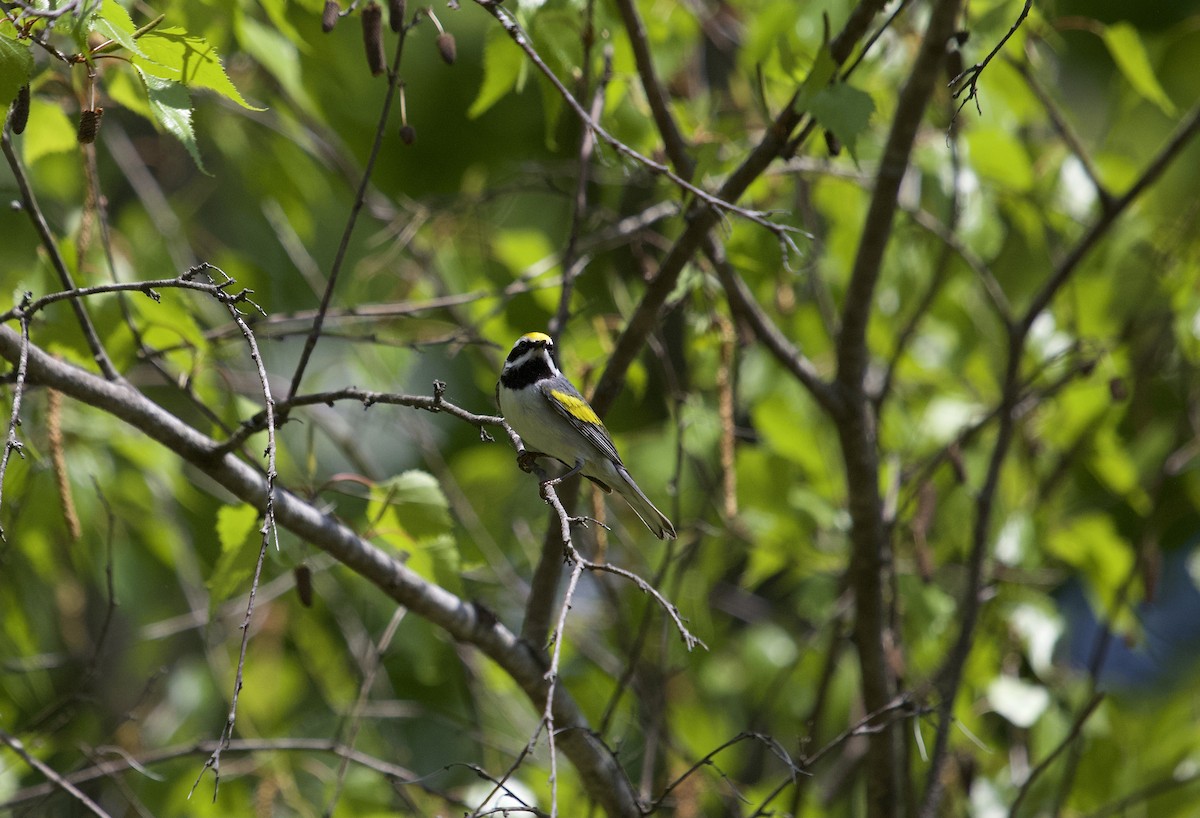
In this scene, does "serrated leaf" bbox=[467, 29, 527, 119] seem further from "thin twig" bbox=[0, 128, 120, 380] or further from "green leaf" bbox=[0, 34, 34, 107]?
"green leaf" bbox=[0, 34, 34, 107]

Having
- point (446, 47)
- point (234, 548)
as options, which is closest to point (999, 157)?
point (446, 47)

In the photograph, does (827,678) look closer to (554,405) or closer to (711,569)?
(711,569)

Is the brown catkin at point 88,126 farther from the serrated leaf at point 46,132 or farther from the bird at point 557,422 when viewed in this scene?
the bird at point 557,422

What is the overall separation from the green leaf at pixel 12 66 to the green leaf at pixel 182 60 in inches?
8.1

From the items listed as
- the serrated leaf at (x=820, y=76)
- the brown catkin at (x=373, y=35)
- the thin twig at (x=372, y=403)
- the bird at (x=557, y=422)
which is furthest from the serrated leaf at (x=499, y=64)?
the thin twig at (x=372, y=403)

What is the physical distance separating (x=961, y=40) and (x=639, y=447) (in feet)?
7.30

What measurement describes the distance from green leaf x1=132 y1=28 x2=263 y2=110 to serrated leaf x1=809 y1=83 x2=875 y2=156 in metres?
1.18

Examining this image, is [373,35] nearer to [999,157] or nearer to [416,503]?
[416,503]

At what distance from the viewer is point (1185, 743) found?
171 inches

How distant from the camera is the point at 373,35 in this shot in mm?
2658

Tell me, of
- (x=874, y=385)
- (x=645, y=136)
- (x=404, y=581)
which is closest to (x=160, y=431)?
(x=404, y=581)

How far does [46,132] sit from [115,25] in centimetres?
131

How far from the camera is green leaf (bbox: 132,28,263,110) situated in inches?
86.1

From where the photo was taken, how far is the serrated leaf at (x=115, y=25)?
2006 millimetres
